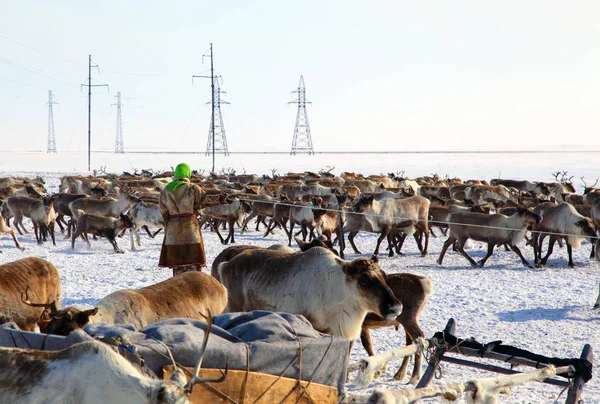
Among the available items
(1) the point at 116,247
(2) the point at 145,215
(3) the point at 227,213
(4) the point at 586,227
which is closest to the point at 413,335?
(4) the point at 586,227

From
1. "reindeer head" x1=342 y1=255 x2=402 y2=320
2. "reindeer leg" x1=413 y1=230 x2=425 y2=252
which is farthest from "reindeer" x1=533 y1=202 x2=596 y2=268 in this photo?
"reindeer head" x1=342 y1=255 x2=402 y2=320

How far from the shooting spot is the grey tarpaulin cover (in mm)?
2795

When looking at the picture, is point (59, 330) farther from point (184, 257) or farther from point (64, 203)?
point (64, 203)

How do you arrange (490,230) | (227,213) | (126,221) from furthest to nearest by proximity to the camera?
(227,213) → (126,221) → (490,230)

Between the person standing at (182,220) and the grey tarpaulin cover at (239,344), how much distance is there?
387cm

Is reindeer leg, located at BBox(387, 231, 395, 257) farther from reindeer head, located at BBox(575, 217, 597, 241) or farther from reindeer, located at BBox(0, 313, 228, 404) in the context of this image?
reindeer, located at BBox(0, 313, 228, 404)

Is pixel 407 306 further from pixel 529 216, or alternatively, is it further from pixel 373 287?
pixel 529 216

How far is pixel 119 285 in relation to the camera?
9.58 meters

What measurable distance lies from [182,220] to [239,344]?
14.3 ft

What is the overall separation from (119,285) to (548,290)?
6271mm

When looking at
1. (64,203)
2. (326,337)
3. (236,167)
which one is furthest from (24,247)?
(236,167)

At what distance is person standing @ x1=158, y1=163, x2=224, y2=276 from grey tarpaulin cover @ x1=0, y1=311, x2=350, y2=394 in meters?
3.87

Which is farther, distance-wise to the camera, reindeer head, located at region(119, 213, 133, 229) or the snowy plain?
reindeer head, located at region(119, 213, 133, 229)

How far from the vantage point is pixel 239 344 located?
291cm
